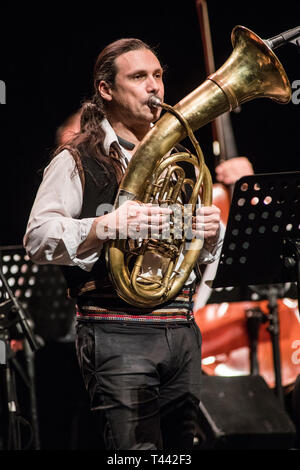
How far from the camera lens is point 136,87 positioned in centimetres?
225

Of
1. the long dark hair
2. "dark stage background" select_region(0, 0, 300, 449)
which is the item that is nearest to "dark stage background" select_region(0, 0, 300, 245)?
"dark stage background" select_region(0, 0, 300, 449)

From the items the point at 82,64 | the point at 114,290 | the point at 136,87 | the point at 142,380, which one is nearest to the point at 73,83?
the point at 82,64

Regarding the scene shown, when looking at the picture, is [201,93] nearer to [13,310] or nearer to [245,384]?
[13,310]

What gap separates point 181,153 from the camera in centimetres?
215

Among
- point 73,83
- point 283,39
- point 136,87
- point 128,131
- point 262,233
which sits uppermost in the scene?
point 73,83

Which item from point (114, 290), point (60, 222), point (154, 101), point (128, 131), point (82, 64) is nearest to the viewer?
point (60, 222)

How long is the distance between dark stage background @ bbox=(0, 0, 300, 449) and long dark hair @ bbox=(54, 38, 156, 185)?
173 cm

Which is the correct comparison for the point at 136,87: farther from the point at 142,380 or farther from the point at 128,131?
the point at 142,380

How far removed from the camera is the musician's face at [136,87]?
224 cm

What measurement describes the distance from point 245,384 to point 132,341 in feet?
5.78

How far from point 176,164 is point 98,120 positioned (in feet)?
1.10

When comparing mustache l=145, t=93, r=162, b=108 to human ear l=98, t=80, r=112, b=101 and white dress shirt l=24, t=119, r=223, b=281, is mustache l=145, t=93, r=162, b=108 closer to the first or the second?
human ear l=98, t=80, r=112, b=101

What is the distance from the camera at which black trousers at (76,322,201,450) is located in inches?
77.3
